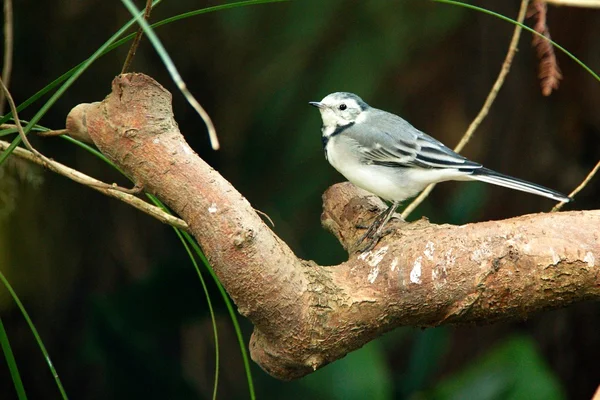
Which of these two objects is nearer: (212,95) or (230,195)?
(230,195)

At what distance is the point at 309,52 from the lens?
3.23 meters

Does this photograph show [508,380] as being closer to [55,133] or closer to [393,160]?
[393,160]

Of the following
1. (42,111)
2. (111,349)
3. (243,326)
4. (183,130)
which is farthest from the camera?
(183,130)

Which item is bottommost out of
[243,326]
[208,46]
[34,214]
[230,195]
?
[243,326]

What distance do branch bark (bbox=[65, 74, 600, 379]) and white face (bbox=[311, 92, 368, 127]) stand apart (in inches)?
33.6

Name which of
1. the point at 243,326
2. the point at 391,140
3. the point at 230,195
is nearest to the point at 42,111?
the point at 230,195

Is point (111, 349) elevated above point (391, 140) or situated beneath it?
situated beneath

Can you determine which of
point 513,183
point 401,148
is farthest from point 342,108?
point 513,183

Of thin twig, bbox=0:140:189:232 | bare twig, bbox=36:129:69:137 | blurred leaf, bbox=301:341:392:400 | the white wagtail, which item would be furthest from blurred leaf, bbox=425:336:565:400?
bare twig, bbox=36:129:69:137

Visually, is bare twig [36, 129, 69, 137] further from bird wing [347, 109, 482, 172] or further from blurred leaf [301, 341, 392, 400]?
blurred leaf [301, 341, 392, 400]

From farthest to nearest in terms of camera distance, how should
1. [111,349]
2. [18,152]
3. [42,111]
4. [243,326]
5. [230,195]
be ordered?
[243,326] → [111,349] → [18,152] → [230,195] → [42,111]

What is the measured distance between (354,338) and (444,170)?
0.71m

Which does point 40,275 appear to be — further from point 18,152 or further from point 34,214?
point 18,152

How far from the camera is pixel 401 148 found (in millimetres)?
2123
